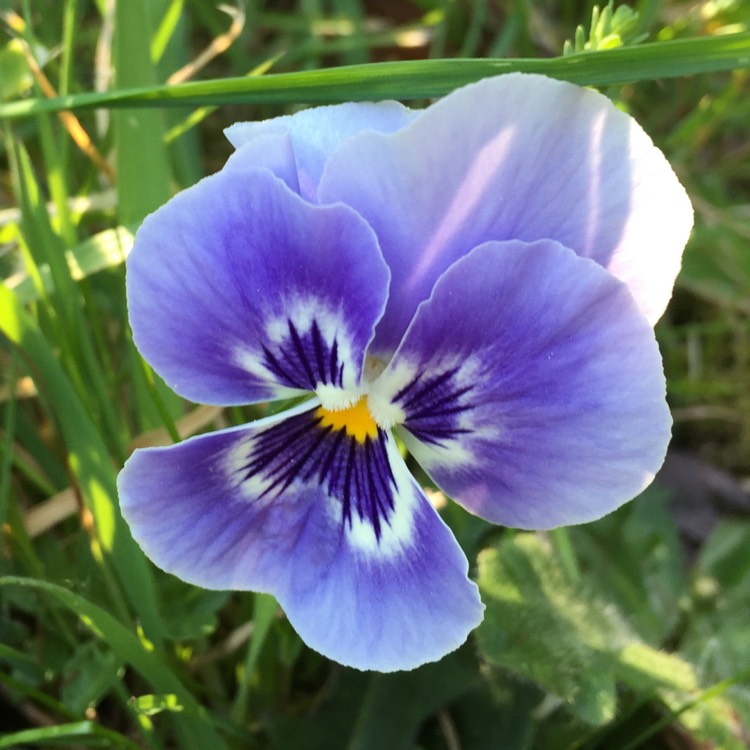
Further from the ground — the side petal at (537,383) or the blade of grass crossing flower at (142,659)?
the side petal at (537,383)

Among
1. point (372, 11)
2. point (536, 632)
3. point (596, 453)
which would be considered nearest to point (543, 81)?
point (596, 453)

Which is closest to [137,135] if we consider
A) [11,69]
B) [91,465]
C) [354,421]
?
[11,69]

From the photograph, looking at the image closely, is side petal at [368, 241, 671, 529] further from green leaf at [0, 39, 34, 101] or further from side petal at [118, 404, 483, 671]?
green leaf at [0, 39, 34, 101]

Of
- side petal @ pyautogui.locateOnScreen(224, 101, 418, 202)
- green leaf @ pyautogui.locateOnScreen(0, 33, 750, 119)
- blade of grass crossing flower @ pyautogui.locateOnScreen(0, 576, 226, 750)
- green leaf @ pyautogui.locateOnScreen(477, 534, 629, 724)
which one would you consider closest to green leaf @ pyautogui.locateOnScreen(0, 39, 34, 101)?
green leaf @ pyautogui.locateOnScreen(0, 33, 750, 119)

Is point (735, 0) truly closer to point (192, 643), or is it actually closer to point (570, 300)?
point (570, 300)

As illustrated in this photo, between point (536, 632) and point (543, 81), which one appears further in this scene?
point (536, 632)

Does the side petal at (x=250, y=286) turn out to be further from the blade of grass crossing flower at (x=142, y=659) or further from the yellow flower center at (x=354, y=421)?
the blade of grass crossing flower at (x=142, y=659)

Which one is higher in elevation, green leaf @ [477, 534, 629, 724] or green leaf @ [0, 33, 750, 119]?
green leaf @ [0, 33, 750, 119]

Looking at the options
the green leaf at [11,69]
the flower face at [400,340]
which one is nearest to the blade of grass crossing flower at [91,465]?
the flower face at [400,340]
